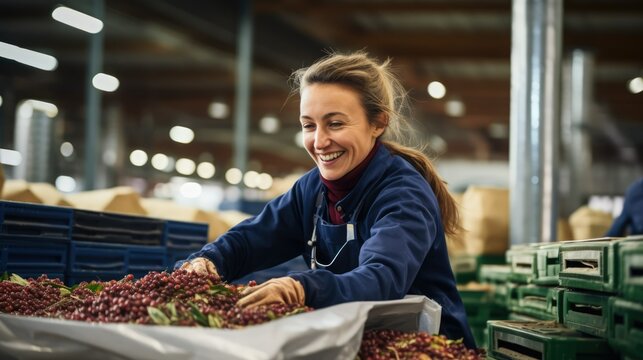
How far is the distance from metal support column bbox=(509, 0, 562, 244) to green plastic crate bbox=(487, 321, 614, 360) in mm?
3941

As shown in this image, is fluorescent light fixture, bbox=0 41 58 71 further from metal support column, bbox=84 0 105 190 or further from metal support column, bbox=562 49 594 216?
metal support column, bbox=562 49 594 216

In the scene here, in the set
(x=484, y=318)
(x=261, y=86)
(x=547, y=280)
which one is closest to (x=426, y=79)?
(x=261, y=86)

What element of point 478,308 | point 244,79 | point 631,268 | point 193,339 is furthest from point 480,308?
point 244,79

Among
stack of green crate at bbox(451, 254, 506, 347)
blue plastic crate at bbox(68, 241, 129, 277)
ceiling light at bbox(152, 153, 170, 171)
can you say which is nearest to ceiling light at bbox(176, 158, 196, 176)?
ceiling light at bbox(152, 153, 170, 171)

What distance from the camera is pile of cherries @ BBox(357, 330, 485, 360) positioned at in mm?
2176

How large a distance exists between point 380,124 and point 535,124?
169 inches

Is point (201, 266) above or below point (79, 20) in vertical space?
below

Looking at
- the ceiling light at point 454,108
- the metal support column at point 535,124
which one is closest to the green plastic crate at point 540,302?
the metal support column at point 535,124

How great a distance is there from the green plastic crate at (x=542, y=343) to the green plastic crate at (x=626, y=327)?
5.1 inches

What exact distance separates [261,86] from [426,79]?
13.4 ft

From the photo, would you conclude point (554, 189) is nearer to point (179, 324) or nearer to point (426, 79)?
point (179, 324)

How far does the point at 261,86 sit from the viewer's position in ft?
64.6

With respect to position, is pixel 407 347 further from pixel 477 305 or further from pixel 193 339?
pixel 477 305

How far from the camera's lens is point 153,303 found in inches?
82.8
